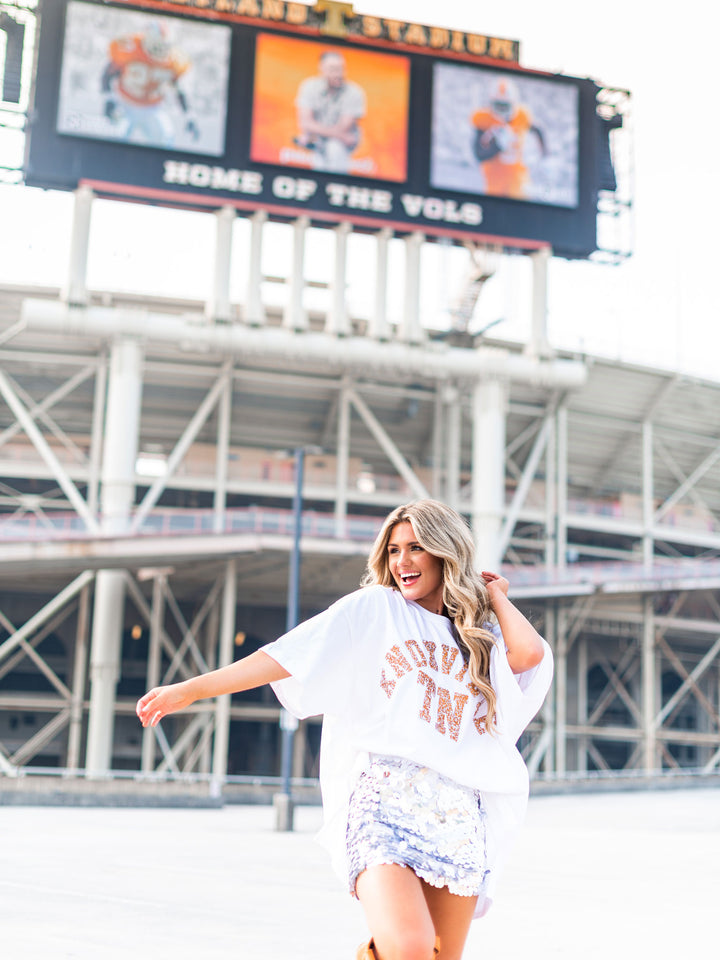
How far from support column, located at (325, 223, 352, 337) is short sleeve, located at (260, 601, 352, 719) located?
34.3 m

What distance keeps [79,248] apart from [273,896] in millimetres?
30131

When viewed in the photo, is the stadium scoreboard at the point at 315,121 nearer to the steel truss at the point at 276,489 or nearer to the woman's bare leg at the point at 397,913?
the steel truss at the point at 276,489

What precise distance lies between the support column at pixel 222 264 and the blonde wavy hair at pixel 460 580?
111 feet

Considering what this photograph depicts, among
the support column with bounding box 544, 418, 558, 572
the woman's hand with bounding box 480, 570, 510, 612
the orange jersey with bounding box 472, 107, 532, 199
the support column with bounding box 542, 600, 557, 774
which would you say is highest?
the orange jersey with bounding box 472, 107, 532, 199

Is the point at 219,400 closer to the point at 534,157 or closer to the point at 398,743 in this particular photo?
the point at 534,157

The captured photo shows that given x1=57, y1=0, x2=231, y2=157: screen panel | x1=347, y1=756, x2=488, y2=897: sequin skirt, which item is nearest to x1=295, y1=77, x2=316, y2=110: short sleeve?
x1=57, y1=0, x2=231, y2=157: screen panel

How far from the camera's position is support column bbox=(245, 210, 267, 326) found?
3716 centimetres

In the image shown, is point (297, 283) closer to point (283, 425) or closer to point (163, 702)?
point (283, 425)

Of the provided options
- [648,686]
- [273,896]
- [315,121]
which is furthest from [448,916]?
[648,686]

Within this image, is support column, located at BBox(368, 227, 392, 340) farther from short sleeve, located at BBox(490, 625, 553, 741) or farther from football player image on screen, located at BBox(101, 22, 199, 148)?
short sleeve, located at BBox(490, 625, 553, 741)

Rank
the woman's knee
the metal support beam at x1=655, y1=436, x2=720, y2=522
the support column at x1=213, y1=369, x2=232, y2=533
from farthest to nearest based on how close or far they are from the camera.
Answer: the metal support beam at x1=655, y1=436, x2=720, y2=522, the support column at x1=213, y1=369, x2=232, y2=533, the woman's knee

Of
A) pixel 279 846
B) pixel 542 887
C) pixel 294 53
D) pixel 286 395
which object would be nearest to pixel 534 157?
pixel 294 53

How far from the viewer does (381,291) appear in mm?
38844

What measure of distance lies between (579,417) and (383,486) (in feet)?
29.1
